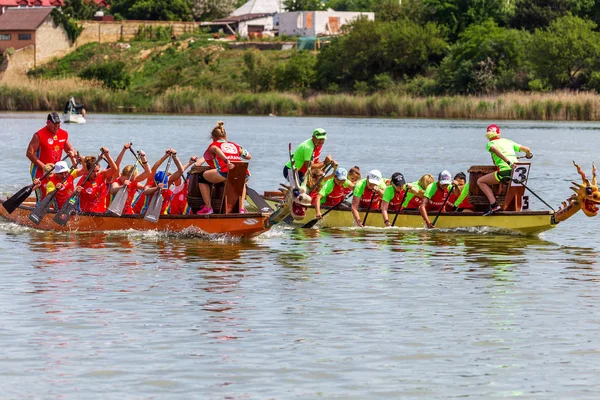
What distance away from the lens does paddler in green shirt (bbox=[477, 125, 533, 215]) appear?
22.0 m

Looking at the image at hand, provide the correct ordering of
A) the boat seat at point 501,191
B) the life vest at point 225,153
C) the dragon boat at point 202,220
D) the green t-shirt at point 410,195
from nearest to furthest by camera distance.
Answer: the life vest at point 225,153
the dragon boat at point 202,220
the boat seat at point 501,191
the green t-shirt at point 410,195

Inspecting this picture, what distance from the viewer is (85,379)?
37.1 feet

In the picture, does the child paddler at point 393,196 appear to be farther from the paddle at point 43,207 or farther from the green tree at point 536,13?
the green tree at point 536,13

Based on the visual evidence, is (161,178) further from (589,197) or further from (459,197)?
(589,197)

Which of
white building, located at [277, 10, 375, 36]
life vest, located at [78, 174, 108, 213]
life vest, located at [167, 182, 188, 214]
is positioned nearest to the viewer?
life vest, located at [167, 182, 188, 214]

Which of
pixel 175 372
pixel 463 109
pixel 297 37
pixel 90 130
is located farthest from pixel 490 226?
pixel 297 37

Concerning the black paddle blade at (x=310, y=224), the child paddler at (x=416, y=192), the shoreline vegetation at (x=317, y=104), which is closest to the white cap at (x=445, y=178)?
the child paddler at (x=416, y=192)

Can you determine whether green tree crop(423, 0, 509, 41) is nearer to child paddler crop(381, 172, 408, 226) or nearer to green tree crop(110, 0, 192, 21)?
green tree crop(110, 0, 192, 21)

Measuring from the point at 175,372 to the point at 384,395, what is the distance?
197 cm

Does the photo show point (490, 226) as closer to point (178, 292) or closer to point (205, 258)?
point (205, 258)

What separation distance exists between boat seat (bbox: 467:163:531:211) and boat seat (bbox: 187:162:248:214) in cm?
447

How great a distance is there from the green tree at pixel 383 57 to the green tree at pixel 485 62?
517cm

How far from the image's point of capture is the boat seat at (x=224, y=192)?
2005 cm

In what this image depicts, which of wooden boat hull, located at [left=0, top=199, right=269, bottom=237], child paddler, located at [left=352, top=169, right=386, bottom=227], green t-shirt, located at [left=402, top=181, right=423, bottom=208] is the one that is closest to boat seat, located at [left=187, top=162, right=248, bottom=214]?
wooden boat hull, located at [left=0, top=199, right=269, bottom=237]
